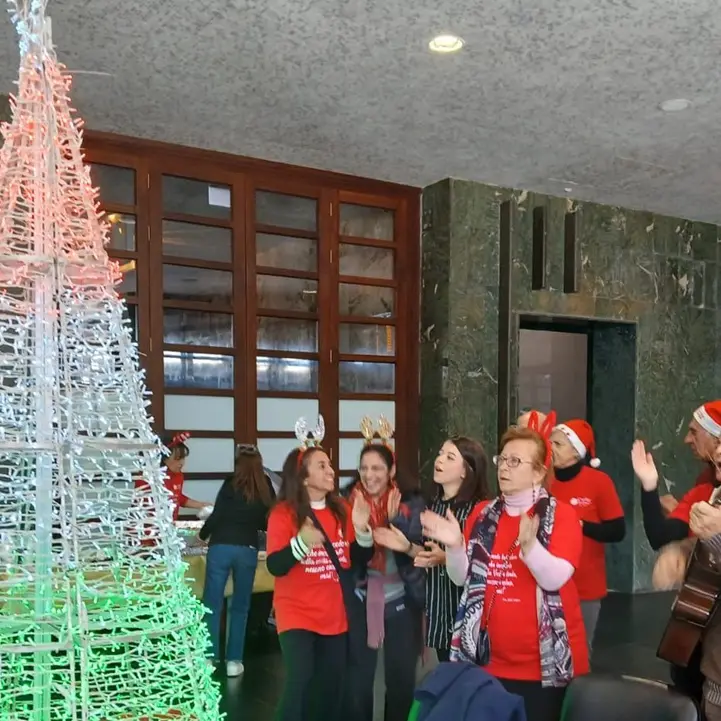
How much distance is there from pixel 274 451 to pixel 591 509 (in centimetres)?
248

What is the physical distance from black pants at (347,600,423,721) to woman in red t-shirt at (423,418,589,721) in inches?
24.3

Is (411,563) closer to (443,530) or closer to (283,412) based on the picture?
(443,530)

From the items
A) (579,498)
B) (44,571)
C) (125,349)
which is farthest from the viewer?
(579,498)

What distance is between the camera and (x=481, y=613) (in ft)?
7.93

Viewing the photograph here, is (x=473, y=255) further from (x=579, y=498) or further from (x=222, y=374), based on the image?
(x=579, y=498)

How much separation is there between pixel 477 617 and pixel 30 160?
70.8 inches

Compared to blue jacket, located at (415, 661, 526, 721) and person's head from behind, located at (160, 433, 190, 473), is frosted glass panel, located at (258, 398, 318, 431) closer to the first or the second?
person's head from behind, located at (160, 433, 190, 473)

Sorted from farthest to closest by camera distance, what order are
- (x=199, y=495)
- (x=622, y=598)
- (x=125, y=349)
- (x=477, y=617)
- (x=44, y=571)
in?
(x=622, y=598), (x=199, y=495), (x=477, y=617), (x=125, y=349), (x=44, y=571)

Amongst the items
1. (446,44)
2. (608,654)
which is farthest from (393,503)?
(608,654)

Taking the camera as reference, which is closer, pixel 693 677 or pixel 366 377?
pixel 693 677

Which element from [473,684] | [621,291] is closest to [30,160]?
[473,684]

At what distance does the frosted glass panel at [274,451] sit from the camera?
5.37 m

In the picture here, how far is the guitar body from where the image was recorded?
2291mm

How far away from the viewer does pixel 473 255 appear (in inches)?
227
